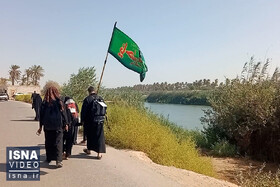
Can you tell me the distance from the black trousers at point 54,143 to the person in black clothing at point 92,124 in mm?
857

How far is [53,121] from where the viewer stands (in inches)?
195

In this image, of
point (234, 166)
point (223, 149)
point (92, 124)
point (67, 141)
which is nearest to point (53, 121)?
point (67, 141)

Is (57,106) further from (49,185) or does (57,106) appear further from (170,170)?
(170,170)

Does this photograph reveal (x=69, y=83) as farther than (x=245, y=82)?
Yes

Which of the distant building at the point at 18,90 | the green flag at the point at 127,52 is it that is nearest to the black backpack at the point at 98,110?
the green flag at the point at 127,52

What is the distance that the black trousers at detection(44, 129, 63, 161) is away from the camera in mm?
5078

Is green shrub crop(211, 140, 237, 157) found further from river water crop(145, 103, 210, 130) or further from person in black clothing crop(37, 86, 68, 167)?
person in black clothing crop(37, 86, 68, 167)

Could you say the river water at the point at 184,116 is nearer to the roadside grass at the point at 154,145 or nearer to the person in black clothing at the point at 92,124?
the roadside grass at the point at 154,145

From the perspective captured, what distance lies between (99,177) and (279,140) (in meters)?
9.89

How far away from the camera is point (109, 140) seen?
26.3ft

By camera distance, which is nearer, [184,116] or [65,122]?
[65,122]

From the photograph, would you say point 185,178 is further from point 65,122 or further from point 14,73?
point 14,73

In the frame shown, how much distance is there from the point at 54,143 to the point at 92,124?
3.22 ft

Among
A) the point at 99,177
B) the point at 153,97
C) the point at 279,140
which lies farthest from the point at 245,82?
the point at 153,97
